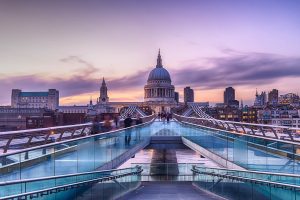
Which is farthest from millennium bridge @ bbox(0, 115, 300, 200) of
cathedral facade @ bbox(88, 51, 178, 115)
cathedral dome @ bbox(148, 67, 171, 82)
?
cathedral dome @ bbox(148, 67, 171, 82)

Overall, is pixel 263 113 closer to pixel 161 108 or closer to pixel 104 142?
pixel 161 108

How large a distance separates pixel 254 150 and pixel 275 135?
1546 millimetres

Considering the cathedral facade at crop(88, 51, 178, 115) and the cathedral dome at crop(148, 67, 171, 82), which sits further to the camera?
the cathedral dome at crop(148, 67, 171, 82)

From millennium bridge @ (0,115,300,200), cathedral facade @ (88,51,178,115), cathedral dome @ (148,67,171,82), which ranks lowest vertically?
millennium bridge @ (0,115,300,200)

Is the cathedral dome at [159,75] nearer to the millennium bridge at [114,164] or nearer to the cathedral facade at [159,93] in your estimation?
the cathedral facade at [159,93]

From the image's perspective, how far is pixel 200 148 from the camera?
1909 cm

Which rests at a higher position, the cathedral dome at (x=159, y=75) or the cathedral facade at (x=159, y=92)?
the cathedral dome at (x=159, y=75)

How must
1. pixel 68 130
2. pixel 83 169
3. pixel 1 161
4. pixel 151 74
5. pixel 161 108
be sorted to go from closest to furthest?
pixel 1 161
pixel 83 169
pixel 68 130
pixel 161 108
pixel 151 74

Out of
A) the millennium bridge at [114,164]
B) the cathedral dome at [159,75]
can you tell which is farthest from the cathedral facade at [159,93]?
the millennium bridge at [114,164]

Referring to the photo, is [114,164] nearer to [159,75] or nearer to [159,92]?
[159,92]

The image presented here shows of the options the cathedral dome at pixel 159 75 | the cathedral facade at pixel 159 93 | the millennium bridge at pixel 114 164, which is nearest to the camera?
the millennium bridge at pixel 114 164

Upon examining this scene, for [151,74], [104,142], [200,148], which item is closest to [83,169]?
[104,142]

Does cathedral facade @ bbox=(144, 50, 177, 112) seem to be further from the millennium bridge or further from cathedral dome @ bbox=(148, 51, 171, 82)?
the millennium bridge

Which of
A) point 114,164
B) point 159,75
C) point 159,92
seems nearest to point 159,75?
point 159,75
